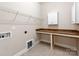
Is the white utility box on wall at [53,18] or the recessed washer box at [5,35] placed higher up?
the white utility box on wall at [53,18]

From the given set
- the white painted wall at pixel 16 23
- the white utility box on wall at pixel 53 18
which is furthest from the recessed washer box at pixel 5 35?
the white utility box on wall at pixel 53 18

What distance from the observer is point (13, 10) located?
5.97 ft

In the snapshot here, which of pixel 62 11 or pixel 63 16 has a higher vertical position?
pixel 62 11

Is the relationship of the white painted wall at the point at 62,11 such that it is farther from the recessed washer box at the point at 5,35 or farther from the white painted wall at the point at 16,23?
the recessed washer box at the point at 5,35

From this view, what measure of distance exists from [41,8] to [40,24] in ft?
1.67

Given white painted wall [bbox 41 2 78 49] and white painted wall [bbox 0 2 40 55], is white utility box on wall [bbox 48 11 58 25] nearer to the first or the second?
white painted wall [bbox 41 2 78 49]

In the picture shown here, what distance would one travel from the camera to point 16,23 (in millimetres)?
1943

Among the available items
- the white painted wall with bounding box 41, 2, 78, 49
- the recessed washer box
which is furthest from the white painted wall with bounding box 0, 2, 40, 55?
the white painted wall with bounding box 41, 2, 78, 49

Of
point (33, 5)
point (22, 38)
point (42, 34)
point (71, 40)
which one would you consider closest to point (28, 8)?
point (33, 5)

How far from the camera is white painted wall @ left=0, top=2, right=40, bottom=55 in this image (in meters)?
1.60

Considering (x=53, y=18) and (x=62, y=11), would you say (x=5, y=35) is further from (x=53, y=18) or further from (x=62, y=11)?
(x=62, y=11)

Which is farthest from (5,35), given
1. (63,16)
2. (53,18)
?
(63,16)

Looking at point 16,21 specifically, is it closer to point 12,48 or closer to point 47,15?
point 12,48

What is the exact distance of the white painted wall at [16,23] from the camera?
5.24 ft
